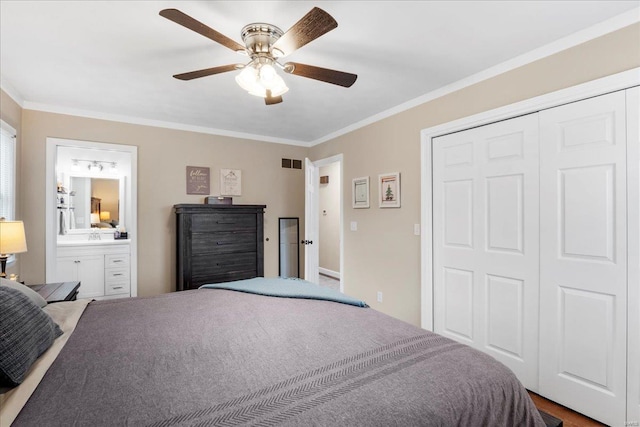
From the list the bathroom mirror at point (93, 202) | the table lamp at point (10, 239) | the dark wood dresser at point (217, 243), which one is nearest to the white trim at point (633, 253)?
the dark wood dresser at point (217, 243)

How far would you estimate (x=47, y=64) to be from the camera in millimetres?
2383

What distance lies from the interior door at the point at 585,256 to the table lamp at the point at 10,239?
3893 millimetres

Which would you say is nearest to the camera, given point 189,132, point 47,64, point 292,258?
point 47,64

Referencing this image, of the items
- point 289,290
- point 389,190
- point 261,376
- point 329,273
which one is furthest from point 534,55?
point 329,273

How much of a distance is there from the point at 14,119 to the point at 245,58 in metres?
2.42

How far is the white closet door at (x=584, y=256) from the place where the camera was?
6.12 feet

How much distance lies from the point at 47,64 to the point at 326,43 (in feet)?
7.00

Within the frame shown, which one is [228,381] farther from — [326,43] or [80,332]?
[326,43]

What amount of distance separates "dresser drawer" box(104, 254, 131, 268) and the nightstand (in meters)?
1.71

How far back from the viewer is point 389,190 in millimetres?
3406

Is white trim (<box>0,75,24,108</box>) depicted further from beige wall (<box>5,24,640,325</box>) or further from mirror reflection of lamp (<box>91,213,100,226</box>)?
mirror reflection of lamp (<box>91,213,100,226</box>)

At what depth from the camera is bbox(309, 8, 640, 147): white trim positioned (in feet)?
5.97

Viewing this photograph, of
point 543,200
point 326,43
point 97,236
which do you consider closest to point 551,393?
point 543,200

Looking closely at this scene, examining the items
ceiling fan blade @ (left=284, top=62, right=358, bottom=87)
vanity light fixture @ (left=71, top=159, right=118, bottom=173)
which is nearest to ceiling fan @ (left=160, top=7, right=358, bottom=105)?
ceiling fan blade @ (left=284, top=62, right=358, bottom=87)
